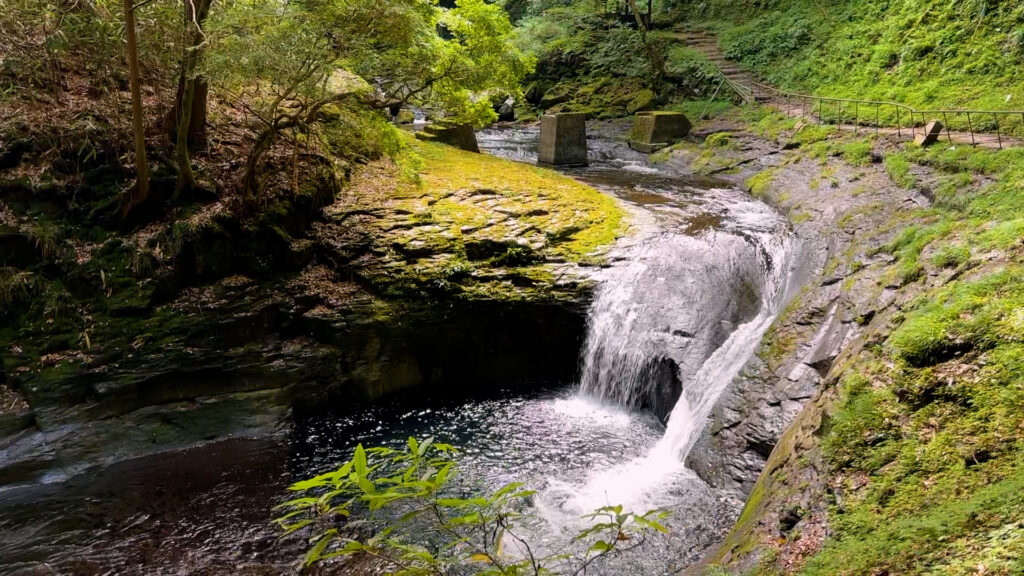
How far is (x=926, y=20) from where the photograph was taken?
1733 cm

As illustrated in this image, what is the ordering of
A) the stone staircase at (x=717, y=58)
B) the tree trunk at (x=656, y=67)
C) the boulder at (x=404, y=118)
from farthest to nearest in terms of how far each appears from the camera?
the tree trunk at (x=656, y=67), the stone staircase at (x=717, y=58), the boulder at (x=404, y=118)

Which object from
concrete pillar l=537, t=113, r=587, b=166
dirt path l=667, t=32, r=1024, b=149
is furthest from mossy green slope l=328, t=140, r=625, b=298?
dirt path l=667, t=32, r=1024, b=149

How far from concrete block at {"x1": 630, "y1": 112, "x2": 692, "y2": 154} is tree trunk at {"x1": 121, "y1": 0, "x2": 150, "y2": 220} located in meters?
15.7

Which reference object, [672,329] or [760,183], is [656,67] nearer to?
[760,183]

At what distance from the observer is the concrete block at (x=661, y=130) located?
20359 mm

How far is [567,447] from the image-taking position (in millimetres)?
7902

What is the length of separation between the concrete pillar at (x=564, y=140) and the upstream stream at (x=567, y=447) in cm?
715

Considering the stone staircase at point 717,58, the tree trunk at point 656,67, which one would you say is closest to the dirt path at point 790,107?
the stone staircase at point 717,58

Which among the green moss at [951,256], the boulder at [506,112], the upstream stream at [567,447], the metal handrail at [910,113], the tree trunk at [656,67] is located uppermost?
the tree trunk at [656,67]

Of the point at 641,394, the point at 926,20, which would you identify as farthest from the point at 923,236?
the point at 926,20

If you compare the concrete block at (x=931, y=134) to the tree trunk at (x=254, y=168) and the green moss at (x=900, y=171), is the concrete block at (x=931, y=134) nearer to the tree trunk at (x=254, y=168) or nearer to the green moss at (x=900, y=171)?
the green moss at (x=900, y=171)

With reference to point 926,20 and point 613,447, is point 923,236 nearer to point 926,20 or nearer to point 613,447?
point 613,447

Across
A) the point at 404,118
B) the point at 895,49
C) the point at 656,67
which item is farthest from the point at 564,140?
the point at 895,49

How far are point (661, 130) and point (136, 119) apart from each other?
53.8 ft
